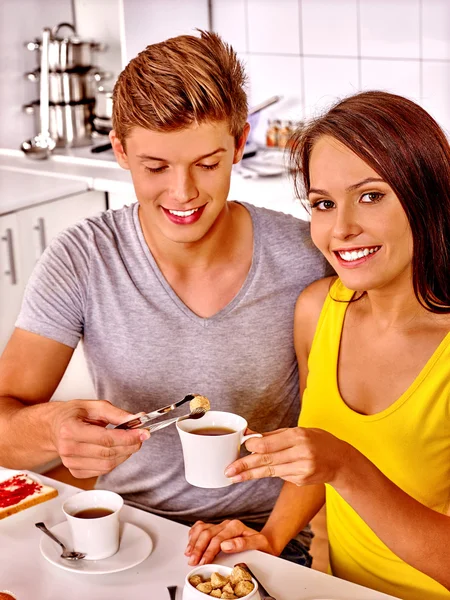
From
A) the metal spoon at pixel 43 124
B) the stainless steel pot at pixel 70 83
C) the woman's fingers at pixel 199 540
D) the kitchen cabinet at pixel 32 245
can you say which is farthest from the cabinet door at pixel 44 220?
the woman's fingers at pixel 199 540

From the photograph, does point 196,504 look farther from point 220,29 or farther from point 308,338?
point 220,29

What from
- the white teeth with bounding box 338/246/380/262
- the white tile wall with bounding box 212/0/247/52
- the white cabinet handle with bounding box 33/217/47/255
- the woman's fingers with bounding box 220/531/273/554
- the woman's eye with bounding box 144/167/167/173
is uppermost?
the white tile wall with bounding box 212/0/247/52

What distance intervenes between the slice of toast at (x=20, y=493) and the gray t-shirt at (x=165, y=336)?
0.22 metres

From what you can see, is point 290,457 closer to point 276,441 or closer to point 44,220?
point 276,441

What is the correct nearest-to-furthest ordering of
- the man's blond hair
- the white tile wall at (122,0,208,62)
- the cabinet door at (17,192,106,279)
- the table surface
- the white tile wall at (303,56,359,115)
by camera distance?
the table surface
the man's blond hair
the cabinet door at (17,192,106,279)
the white tile wall at (303,56,359,115)
the white tile wall at (122,0,208,62)

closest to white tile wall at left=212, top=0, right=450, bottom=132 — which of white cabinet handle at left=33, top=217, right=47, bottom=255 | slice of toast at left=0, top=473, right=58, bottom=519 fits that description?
white cabinet handle at left=33, top=217, right=47, bottom=255

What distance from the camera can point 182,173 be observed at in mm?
1459

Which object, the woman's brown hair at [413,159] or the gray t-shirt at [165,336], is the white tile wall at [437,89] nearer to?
the gray t-shirt at [165,336]

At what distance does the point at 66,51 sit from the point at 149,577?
2.64 meters

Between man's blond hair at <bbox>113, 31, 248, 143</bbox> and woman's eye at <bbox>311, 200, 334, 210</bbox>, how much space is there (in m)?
0.23

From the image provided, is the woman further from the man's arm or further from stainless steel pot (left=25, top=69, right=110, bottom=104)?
stainless steel pot (left=25, top=69, right=110, bottom=104)

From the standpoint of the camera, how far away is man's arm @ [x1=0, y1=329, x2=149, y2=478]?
1250 mm

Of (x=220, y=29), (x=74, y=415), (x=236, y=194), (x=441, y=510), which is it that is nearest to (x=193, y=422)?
(x=74, y=415)

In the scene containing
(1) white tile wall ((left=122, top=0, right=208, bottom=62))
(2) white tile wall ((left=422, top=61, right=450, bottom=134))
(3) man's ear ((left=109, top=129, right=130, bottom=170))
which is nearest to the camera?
Result: (3) man's ear ((left=109, top=129, right=130, bottom=170))
